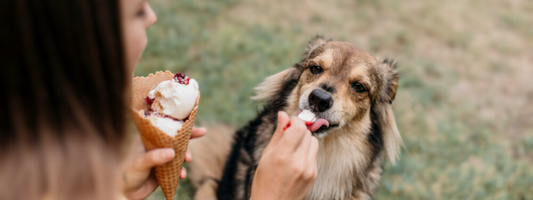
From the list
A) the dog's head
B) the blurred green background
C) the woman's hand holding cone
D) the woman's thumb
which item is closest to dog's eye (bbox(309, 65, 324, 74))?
the dog's head

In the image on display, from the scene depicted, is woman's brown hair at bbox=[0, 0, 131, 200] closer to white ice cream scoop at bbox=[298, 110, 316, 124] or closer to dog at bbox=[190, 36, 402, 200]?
white ice cream scoop at bbox=[298, 110, 316, 124]

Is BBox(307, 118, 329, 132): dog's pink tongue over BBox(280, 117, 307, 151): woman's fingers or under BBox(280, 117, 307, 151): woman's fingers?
under

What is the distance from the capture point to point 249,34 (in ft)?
19.2

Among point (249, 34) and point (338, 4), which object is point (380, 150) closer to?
point (249, 34)

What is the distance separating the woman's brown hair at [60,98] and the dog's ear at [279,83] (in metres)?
2.13

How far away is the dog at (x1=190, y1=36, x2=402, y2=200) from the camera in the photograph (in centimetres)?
264

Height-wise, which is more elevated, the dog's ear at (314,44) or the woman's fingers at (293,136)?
the dog's ear at (314,44)

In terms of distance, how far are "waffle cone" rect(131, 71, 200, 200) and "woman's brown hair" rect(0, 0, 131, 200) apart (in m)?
0.61

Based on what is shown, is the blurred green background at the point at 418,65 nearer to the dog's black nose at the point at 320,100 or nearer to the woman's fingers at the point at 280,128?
the dog's black nose at the point at 320,100

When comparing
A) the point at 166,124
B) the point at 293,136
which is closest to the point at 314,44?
the point at 293,136

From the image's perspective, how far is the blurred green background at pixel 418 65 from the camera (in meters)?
4.25

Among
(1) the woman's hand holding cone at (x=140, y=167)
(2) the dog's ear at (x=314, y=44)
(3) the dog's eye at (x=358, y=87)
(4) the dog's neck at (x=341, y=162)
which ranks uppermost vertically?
(2) the dog's ear at (x=314, y=44)

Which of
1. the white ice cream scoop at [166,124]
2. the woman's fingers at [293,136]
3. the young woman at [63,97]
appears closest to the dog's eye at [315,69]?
the woman's fingers at [293,136]

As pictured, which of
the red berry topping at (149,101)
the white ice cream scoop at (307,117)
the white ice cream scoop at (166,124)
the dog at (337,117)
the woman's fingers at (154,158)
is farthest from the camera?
the dog at (337,117)
